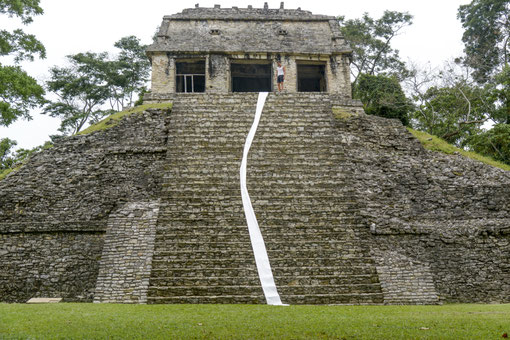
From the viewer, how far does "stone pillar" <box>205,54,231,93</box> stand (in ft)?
50.5

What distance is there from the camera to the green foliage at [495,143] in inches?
534

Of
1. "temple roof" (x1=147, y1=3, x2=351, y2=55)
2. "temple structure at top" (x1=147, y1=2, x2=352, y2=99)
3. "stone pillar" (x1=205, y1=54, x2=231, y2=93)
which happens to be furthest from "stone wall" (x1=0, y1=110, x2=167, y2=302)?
"temple roof" (x1=147, y1=3, x2=351, y2=55)

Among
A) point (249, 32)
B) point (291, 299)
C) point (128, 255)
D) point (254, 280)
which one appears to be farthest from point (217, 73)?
point (291, 299)

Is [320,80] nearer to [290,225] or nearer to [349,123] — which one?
[349,123]

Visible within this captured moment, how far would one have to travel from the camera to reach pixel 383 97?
621 inches

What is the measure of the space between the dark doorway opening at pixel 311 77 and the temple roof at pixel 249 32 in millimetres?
848

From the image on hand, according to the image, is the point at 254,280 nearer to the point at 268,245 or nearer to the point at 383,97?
the point at 268,245

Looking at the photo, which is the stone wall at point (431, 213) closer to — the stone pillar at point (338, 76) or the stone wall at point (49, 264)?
the stone pillar at point (338, 76)

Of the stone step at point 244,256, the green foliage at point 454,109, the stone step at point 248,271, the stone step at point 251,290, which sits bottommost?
the stone step at point 251,290

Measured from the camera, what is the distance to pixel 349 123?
12.0m

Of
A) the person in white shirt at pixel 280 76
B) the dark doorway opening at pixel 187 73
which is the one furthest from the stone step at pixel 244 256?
the dark doorway opening at pixel 187 73

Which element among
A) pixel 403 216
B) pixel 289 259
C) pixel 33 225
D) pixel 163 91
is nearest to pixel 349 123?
pixel 403 216

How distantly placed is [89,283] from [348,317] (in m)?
5.11

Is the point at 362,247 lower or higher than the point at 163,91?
lower
